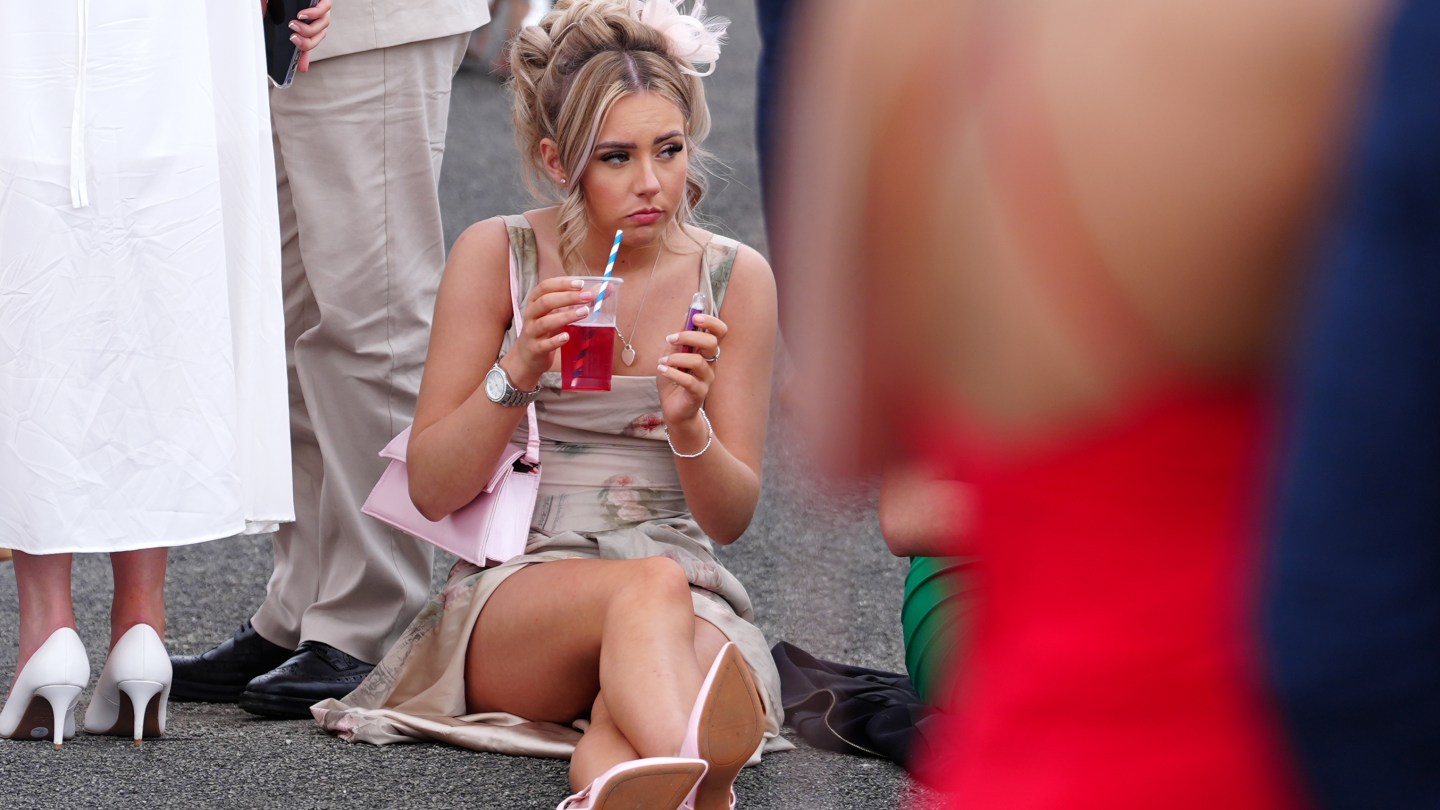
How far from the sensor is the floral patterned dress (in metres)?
2.81

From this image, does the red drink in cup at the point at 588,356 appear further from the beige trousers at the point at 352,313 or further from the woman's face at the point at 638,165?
the beige trousers at the point at 352,313

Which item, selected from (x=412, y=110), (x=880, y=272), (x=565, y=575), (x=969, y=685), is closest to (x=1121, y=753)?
(x=969, y=685)

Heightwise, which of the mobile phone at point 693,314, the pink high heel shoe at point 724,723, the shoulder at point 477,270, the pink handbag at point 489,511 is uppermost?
the shoulder at point 477,270

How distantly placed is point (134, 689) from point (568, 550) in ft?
2.25

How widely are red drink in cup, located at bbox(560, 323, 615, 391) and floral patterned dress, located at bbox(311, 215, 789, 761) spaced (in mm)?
237

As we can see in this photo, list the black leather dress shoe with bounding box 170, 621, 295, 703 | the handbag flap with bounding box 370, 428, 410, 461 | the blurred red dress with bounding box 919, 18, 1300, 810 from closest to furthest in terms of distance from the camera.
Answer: the blurred red dress with bounding box 919, 18, 1300, 810 → the handbag flap with bounding box 370, 428, 410, 461 → the black leather dress shoe with bounding box 170, 621, 295, 703

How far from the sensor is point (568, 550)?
286 centimetres

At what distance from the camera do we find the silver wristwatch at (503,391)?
8.93 ft

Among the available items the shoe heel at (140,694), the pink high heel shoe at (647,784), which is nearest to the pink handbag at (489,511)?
the shoe heel at (140,694)

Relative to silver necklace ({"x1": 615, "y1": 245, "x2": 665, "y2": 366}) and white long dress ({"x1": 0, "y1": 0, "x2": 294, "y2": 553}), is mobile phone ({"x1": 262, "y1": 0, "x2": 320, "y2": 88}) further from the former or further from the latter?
silver necklace ({"x1": 615, "y1": 245, "x2": 665, "y2": 366})

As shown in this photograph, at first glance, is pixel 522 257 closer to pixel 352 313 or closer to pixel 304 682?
pixel 352 313

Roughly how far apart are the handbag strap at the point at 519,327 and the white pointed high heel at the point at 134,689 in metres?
0.63

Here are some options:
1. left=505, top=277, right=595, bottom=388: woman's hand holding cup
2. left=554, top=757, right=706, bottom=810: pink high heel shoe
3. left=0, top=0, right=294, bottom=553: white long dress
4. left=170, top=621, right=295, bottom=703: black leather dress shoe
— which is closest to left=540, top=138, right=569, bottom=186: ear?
left=505, top=277, right=595, bottom=388: woman's hand holding cup

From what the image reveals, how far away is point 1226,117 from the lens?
0.71 m
